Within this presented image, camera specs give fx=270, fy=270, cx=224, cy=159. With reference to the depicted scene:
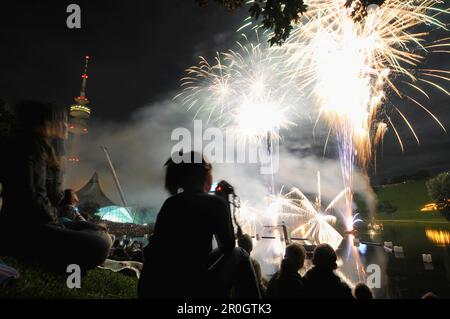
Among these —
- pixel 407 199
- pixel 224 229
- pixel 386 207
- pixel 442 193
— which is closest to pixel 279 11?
pixel 224 229

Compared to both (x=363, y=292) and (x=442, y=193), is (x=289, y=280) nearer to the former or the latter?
(x=363, y=292)

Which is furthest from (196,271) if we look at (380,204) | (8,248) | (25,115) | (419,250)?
(380,204)

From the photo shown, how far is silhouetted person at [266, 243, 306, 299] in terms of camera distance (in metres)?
3.96

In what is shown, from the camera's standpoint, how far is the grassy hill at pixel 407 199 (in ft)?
420

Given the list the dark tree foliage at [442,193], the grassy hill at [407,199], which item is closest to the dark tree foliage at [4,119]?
the dark tree foliage at [442,193]

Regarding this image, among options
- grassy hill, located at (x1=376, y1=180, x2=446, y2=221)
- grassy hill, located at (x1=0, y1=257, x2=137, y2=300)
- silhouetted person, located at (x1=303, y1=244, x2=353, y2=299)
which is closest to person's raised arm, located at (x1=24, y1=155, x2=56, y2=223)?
grassy hill, located at (x1=0, y1=257, x2=137, y2=300)

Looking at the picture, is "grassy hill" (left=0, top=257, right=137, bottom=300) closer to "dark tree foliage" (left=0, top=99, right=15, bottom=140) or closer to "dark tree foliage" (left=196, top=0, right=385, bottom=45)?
"dark tree foliage" (left=196, top=0, right=385, bottom=45)

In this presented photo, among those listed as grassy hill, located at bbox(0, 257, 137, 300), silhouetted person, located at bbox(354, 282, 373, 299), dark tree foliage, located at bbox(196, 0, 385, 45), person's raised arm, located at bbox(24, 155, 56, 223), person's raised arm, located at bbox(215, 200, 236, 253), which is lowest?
silhouetted person, located at bbox(354, 282, 373, 299)

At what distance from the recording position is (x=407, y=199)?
155375 millimetres

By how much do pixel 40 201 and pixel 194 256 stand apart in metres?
2.56

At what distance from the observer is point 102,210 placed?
7362 cm

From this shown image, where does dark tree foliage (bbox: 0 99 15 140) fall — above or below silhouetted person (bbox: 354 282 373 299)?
above

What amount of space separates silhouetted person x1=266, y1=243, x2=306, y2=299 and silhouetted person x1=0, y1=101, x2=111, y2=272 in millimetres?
2845
